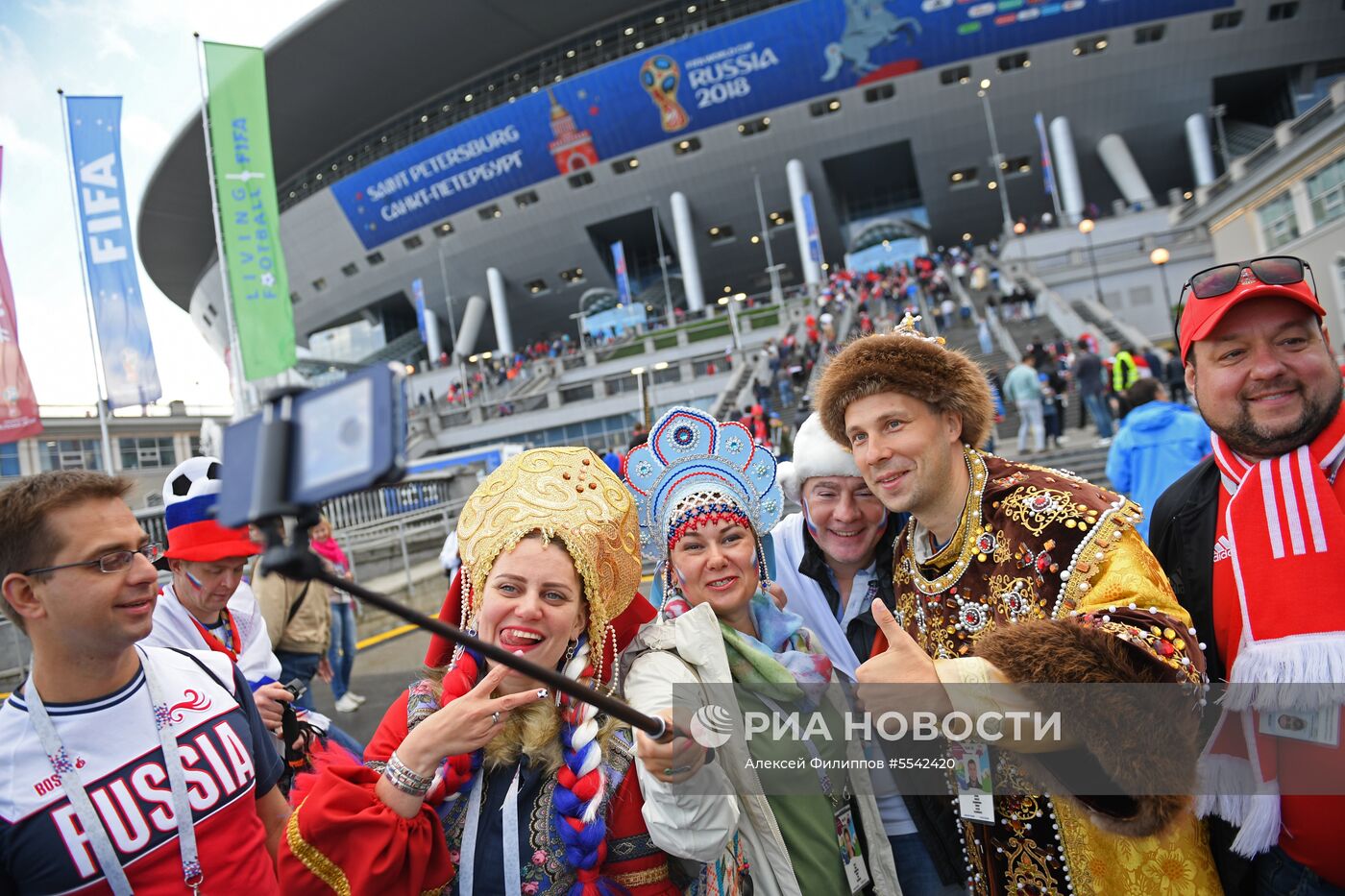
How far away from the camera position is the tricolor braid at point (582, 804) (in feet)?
5.95

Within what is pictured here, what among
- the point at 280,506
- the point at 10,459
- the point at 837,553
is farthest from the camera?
the point at 10,459

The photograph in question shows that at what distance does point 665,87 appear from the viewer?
37.8 m

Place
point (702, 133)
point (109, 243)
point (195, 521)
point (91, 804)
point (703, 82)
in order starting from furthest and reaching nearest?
1. point (702, 133)
2. point (703, 82)
3. point (109, 243)
4. point (195, 521)
5. point (91, 804)

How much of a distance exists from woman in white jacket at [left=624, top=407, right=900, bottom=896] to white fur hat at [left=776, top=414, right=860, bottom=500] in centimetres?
22

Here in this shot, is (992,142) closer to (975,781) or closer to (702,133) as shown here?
(702,133)

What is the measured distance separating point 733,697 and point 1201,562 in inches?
58.8

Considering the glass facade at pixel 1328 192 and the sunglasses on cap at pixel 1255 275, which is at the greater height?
the glass facade at pixel 1328 192

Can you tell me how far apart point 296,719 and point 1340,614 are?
11.1 ft

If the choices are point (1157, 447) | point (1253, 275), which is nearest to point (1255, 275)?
point (1253, 275)

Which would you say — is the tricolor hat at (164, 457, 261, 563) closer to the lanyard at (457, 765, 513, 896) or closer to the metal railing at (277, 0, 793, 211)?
the lanyard at (457, 765, 513, 896)

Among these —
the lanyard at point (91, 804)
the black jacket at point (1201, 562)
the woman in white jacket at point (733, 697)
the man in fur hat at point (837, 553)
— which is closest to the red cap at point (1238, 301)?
the black jacket at point (1201, 562)

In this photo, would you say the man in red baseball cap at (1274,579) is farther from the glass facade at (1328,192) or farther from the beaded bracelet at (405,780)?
the glass facade at (1328,192)

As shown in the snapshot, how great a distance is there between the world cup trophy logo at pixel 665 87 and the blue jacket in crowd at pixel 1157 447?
37671mm

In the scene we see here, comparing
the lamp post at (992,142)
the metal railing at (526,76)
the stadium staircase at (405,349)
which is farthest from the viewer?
the stadium staircase at (405,349)
